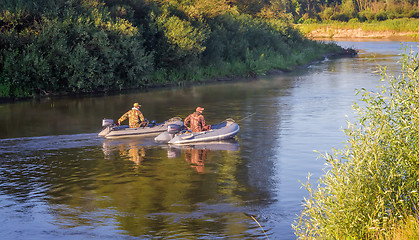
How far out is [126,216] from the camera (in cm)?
1265

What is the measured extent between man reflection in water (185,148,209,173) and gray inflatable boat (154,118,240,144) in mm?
513

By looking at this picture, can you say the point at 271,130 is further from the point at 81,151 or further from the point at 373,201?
the point at 373,201

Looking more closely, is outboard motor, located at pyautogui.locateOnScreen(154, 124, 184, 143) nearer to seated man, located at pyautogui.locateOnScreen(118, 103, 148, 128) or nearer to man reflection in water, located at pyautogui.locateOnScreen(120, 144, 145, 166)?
man reflection in water, located at pyautogui.locateOnScreen(120, 144, 145, 166)

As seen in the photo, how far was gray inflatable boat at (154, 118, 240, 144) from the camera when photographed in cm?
2002

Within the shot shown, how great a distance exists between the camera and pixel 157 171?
16.6m

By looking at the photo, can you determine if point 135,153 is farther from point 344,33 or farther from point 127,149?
point 344,33

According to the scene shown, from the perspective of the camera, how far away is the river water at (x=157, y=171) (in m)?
12.1

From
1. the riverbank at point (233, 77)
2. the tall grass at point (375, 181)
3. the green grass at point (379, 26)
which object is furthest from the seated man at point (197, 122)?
the green grass at point (379, 26)

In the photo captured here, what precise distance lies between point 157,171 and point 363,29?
83.9 m

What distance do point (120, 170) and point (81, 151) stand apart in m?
2.93

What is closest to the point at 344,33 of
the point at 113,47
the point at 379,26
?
the point at 379,26

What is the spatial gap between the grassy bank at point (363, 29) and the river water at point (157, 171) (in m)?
60.7

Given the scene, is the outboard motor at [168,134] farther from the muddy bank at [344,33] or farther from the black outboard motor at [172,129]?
the muddy bank at [344,33]

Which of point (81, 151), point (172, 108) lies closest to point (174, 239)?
point (81, 151)
